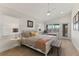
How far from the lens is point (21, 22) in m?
4.72

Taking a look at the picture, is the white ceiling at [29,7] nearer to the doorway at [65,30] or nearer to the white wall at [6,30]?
the white wall at [6,30]

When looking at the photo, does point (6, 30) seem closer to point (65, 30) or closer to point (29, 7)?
point (29, 7)

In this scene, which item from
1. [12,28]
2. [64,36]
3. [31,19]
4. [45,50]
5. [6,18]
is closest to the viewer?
[45,50]

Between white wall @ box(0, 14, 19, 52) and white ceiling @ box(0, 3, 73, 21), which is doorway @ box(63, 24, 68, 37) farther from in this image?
white wall @ box(0, 14, 19, 52)

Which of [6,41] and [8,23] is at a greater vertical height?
[8,23]

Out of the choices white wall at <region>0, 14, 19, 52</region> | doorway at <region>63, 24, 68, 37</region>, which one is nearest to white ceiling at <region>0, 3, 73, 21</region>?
white wall at <region>0, 14, 19, 52</region>

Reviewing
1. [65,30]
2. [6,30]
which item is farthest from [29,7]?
[65,30]

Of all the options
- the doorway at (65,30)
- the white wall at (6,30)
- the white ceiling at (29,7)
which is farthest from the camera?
the doorway at (65,30)

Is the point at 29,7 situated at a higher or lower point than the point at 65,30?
higher

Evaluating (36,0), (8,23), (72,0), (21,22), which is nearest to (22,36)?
(21,22)

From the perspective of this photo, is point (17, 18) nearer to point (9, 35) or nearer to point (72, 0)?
point (9, 35)

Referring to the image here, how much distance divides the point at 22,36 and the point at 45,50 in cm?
233

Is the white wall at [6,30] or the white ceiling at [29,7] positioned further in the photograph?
the white wall at [6,30]

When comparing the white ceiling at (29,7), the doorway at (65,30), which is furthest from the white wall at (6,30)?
the doorway at (65,30)
